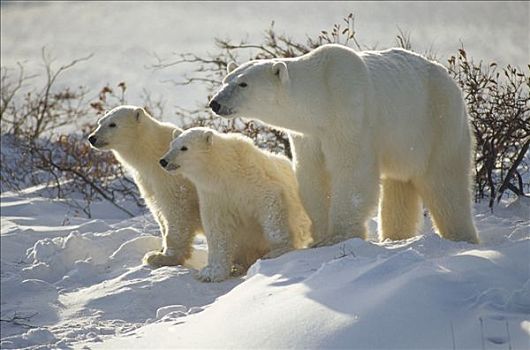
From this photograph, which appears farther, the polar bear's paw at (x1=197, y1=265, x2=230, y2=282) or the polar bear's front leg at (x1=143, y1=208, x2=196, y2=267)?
the polar bear's front leg at (x1=143, y1=208, x2=196, y2=267)

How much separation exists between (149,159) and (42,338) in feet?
8.12

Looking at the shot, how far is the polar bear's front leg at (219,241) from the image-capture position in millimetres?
6166

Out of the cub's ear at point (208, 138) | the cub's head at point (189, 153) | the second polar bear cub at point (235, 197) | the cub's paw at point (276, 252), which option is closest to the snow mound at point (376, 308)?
the cub's paw at point (276, 252)

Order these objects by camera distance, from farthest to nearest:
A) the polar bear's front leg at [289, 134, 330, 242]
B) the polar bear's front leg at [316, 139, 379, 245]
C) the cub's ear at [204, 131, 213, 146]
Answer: the cub's ear at [204, 131, 213, 146] < the polar bear's front leg at [289, 134, 330, 242] < the polar bear's front leg at [316, 139, 379, 245]

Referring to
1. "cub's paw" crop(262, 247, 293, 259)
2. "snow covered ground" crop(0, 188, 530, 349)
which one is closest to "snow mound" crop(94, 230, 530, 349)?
"snow covered ground" crop(0, 188, 530, 349)

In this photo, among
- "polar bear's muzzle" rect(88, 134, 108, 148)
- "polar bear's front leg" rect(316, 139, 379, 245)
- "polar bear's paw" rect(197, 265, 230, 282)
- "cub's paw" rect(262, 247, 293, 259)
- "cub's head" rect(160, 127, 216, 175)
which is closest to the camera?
"polar bear's front leg" rect(316, 139, 379, 245)

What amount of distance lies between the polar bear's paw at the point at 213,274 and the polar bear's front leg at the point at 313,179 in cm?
78

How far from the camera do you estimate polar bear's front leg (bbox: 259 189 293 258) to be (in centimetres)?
609

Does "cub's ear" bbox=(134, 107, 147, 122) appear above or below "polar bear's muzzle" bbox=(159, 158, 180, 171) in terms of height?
above

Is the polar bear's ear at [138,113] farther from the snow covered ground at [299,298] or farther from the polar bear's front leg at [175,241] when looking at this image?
the snow covered ground at [299,298]

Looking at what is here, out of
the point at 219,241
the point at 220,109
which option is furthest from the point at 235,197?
the point at 220,109

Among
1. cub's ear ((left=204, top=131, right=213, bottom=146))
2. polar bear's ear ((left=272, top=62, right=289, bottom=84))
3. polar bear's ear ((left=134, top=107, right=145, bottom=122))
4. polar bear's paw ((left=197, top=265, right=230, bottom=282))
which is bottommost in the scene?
polar bear's paw ((left=197, top=265, right=230, bottom=282))

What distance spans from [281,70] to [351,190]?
36.9 inches

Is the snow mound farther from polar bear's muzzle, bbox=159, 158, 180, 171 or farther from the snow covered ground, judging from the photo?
polar bear's muzzle, bbox=159, 158, 180, 171
